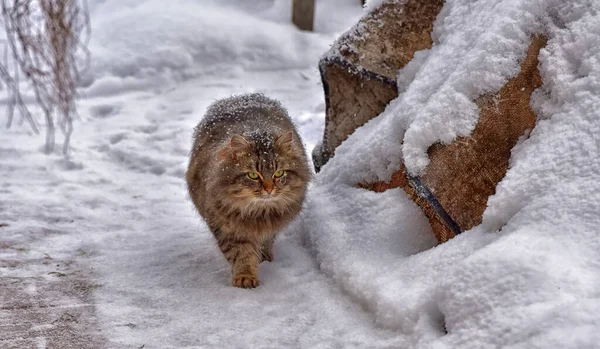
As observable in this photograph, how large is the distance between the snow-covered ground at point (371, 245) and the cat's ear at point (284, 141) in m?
0.43

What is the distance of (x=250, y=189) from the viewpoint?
320 centimetres

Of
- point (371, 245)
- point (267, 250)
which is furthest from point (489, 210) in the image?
point (267, 250)

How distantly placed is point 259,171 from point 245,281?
53 cm

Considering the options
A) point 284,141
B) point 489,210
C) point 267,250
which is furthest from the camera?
point 267,250

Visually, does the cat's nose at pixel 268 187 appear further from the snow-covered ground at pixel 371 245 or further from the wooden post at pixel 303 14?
the wooden post at pixel 303 14

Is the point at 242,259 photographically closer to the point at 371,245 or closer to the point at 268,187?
the point at 268,187

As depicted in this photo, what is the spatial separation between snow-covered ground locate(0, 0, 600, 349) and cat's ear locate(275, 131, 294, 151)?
432 millimetres

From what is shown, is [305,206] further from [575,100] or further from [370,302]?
[575,100]

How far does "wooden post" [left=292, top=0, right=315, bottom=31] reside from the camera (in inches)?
292

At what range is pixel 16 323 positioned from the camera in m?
2.65

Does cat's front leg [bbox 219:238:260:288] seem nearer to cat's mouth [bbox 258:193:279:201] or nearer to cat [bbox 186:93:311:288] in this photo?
cat [bbox 186:93:311:288]

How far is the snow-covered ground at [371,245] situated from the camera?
2.09 m

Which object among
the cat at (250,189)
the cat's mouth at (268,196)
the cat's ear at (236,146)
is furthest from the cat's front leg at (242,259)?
the cat's ear at (236,146)

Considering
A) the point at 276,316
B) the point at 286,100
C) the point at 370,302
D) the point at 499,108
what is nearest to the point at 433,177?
the point at 499,108
